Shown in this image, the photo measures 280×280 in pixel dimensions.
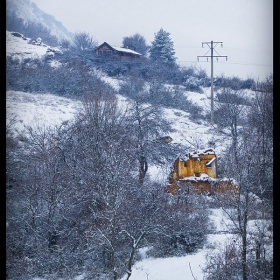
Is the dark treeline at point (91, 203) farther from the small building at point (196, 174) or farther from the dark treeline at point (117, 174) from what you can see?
the small building at point (196, 174)

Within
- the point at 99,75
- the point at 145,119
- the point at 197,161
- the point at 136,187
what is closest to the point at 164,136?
the point at 145,119

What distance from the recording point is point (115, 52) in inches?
121

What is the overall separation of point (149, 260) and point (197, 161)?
132 centimetres

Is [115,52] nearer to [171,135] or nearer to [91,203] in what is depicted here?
[171,135]

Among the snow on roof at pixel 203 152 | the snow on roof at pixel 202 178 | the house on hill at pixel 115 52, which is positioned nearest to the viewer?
the house on hill at pixel 115 52

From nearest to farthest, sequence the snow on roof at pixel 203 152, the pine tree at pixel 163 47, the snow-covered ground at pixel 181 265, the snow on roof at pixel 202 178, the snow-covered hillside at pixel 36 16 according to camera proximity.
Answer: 1. the snow-covered hillside at pixel 36 16
2. the snow-covered ground at pixel 181 265
3. the pine tree at pixel 163 47
4. the snow on roof at pixel 202 178
5. the snow on roof at pixel 203 152

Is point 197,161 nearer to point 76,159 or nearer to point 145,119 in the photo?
point 145,119

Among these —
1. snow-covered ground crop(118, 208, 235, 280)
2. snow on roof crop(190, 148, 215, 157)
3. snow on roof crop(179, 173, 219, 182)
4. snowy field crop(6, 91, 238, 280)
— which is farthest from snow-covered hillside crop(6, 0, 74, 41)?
snow-covered ground crop(118, 208, 235, 280)

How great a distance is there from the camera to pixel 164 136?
368 centimetres

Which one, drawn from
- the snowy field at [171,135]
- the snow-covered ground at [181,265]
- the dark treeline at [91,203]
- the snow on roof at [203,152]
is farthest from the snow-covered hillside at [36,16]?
the snow-covered ground at [181,265]

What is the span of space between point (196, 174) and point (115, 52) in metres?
1.68

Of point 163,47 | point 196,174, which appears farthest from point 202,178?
point 163,47

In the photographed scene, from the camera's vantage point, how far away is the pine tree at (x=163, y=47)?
2701mm

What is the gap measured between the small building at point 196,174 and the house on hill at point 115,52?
4.48 feet
